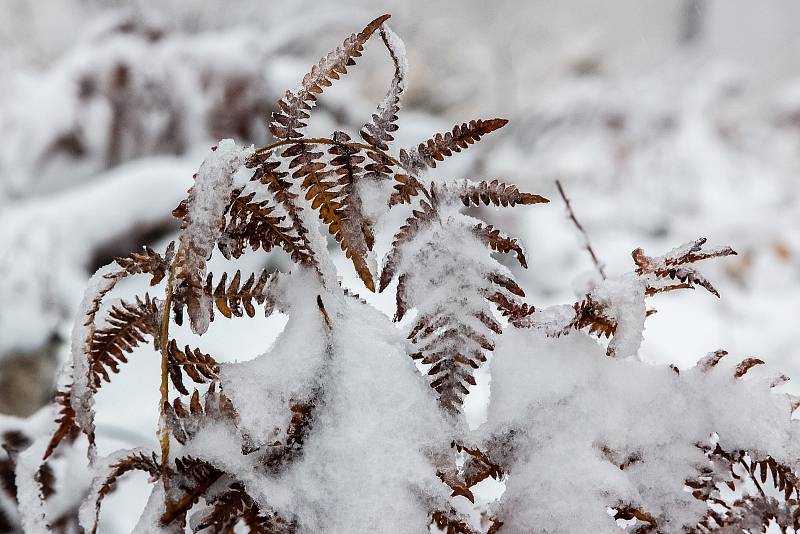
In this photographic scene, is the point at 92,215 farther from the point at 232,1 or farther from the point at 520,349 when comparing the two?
the point at 232,1

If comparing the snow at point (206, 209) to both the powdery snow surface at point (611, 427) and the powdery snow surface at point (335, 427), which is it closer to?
the powdery snow surface at point (335, 427)

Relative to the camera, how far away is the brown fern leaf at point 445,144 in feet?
1.73

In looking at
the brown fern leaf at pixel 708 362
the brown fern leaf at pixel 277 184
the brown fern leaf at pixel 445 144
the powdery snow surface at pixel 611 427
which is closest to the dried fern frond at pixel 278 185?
the brown fern leaf at pixel 277 184

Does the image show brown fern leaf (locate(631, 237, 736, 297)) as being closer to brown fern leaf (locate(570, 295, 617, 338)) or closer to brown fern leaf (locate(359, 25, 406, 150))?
brown fern leaf (locate(570, 295, 617, 338))

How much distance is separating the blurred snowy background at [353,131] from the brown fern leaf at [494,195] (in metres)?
0.30

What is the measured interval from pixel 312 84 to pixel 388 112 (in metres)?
0.07

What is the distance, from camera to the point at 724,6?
15281 mm

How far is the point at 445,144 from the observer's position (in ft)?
1.77

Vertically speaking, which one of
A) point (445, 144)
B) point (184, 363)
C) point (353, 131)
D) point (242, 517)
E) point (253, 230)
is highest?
point (353, 131)

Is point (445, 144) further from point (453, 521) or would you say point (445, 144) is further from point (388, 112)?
point (453, 521)

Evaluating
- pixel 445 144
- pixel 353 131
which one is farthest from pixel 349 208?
pixel 353 131

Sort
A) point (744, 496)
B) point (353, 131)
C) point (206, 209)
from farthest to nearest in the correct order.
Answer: point (353, 131) < point (744, 496) < point (206, 209)

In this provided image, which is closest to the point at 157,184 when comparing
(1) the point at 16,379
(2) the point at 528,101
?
(1) the point at 16,379

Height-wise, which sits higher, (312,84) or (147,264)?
(312,84)
